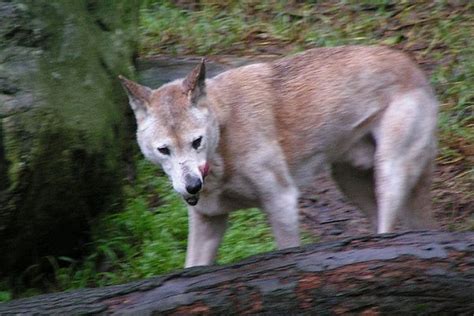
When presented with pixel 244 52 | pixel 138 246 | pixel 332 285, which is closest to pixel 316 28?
pixel 244 52

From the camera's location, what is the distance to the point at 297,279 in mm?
4164

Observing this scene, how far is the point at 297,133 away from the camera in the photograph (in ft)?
18.6

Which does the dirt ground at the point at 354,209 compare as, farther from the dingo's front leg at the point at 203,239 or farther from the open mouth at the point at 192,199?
the open mouth at the point at 192,199

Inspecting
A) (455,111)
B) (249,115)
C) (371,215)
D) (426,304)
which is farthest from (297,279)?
(455,111)

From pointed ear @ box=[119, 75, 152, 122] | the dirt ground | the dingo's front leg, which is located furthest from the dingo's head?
the dirt ground

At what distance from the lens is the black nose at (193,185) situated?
4.81 meters

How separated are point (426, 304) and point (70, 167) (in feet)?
8.55

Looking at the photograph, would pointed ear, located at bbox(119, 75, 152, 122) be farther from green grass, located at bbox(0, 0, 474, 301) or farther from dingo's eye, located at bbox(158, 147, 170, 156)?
green grass, located at bbox(0, 0, 474, 301)

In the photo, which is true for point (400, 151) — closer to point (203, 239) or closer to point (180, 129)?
point (203, 239)

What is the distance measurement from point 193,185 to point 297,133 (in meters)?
1.07

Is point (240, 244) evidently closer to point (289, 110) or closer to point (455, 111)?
point (289, 110)

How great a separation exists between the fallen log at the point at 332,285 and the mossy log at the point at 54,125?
1561mm

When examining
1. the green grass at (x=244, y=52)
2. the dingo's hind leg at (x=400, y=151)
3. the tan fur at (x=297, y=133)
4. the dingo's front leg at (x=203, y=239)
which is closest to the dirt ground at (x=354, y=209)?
the green grass at (x=244, y=52)

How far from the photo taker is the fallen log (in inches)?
161
